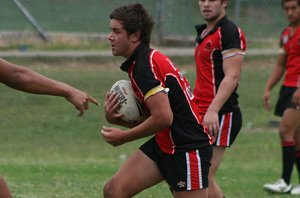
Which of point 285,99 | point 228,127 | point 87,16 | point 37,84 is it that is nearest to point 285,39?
point 285,99

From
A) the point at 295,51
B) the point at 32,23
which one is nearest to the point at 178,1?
the point at 32,23

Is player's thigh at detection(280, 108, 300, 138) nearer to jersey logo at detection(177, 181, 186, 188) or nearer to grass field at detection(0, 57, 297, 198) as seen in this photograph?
grass field at detection(0, 57, 297, 198)

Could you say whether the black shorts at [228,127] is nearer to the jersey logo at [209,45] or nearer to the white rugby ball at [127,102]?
the jersey logo at [209,45]

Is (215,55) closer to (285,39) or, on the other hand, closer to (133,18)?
(133,18)

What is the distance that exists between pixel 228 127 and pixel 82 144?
20.7ft

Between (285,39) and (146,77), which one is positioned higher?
(146,77)

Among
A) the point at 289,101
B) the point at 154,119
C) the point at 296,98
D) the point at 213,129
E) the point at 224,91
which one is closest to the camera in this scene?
the point at 154,119

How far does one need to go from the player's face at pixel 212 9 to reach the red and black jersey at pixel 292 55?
2135 millimetres

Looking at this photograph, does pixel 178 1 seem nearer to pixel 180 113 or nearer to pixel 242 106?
pixel 242 106

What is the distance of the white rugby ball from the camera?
19.8 ft

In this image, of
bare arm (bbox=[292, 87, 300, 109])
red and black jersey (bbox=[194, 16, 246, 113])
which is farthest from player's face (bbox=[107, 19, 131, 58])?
bare arm (bbox=[292, 87, 300, 109])

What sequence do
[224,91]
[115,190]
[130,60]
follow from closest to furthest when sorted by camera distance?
[130,60] → [115,190] → [224,91]

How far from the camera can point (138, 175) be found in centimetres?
626

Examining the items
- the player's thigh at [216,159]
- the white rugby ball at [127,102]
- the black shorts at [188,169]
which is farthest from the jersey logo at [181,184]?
the player's thigh at [216,159]
